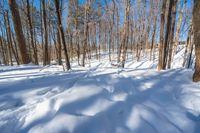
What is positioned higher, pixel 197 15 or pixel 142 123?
pixel 197 15

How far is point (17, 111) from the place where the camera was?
233 centimetres

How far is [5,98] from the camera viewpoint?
2771 mm

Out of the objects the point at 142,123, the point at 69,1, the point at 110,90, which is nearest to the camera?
the point at 142,123

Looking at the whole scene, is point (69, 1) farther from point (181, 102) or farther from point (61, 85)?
point (181, 102)

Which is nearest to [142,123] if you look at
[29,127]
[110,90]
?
[110,90]

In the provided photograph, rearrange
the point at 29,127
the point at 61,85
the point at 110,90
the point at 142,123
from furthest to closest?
the point at 61,85 < the point at 110,90 < the point at 142,123 < the point at 29,127

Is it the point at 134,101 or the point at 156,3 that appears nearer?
the point at 134,101

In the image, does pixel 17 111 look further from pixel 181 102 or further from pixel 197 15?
pixel 197 15

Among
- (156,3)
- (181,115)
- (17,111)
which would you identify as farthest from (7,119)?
(156,3)

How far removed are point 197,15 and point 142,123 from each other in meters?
2.86

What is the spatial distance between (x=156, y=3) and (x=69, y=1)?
10797 millimetres

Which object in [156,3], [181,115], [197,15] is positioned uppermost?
[156,3]

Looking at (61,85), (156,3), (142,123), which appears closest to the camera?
(142,123)

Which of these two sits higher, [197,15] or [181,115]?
[197,15]
